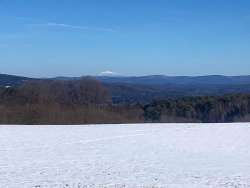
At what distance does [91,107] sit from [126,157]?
30563 millimetres

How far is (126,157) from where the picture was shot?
20.6 m

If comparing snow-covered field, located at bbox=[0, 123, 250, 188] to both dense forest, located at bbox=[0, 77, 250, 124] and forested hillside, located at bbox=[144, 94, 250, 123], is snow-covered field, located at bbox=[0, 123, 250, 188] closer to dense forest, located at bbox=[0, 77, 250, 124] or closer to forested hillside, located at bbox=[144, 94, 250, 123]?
dense forest, located at bbox=[0, 77, 250, 124]

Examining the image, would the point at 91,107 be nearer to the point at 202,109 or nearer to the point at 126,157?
the point at 202,109

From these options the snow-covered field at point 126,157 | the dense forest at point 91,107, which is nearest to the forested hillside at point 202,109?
the dense forest at point 91,107

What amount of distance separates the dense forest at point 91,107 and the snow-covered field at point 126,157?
538 inches

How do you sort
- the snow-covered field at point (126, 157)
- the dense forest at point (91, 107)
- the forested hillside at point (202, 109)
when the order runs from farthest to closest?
1. the forested hillside at point (202, 109)
2. the dense forest at point (91, 107)
3. the snow-covered field at point (126, 157)

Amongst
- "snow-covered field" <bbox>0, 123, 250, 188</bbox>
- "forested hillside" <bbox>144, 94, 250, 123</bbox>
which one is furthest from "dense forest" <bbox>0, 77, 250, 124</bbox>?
"snow-covered field" <bbox>0, 123, 250, 188</bbox>

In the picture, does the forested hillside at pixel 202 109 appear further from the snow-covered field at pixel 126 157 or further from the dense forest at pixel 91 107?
the snow-covered field at pixel 126 157

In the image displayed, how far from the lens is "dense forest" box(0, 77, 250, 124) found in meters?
47.6

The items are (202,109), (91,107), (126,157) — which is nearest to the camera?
(126,157)

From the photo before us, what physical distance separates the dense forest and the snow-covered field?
13672 millimetres

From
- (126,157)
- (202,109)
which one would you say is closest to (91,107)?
(202,109)

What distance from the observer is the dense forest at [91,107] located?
4756 centimetres

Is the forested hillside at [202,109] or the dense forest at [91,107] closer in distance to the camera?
the dense forest at [91,107]
